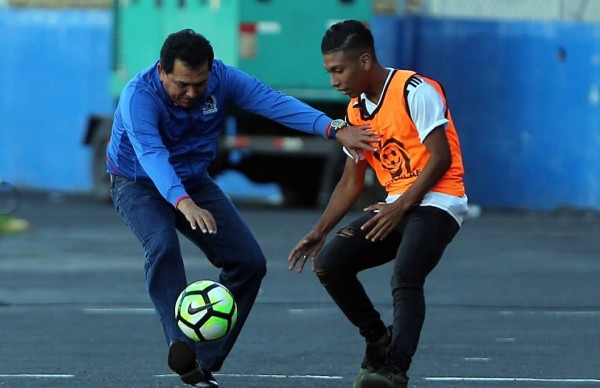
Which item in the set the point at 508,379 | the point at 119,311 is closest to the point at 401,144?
the point at 508,379

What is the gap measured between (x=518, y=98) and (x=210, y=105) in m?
13.4

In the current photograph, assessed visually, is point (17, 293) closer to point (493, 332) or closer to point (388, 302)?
point (388, 302)

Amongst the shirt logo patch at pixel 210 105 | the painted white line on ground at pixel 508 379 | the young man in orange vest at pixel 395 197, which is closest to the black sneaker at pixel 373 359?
the young man in orange vest at pixel 395 197

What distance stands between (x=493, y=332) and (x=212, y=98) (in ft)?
10.2

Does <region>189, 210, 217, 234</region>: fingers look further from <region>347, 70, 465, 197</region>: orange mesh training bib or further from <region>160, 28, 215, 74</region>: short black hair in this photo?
<region>347, 70, 465, 197</region>: orange mesh training bib

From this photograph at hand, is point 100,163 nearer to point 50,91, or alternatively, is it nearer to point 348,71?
point 50,91

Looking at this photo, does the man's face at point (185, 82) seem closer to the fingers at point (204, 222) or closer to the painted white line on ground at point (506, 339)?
the fingers at point (204, 222)

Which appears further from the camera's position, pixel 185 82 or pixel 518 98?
pixel 518 98

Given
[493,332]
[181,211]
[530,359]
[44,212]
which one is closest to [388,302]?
[493,332]

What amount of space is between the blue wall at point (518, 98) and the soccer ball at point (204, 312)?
12987mm

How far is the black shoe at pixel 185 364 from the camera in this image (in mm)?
7434

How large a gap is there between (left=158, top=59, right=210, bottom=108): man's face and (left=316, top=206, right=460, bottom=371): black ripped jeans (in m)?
0.98

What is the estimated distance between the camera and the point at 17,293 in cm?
1230

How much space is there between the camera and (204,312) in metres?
7.48
